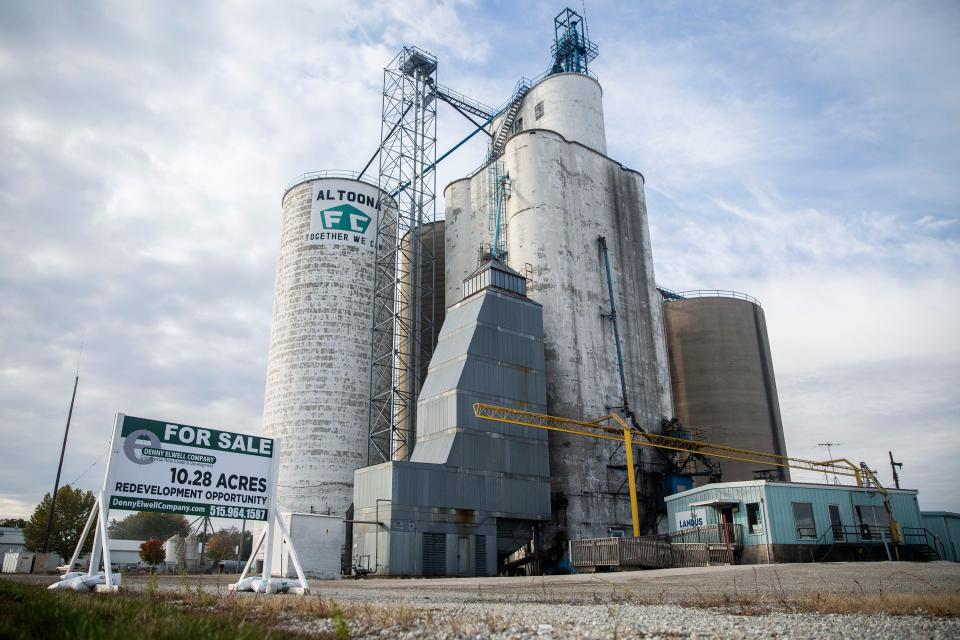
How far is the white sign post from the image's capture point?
14.0 metres

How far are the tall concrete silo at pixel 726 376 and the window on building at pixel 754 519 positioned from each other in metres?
20.0

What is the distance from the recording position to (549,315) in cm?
4138

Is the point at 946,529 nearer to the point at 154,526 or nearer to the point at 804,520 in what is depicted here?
the point at 804,520

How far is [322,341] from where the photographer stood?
1756 inches

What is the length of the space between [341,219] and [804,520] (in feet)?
114

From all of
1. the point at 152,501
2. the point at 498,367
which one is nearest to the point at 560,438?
the point at 498,367

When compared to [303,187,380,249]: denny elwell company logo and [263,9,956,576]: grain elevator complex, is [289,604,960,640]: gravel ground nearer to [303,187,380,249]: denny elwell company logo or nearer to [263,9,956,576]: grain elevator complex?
[263,9,956,576]: grain elevator complex

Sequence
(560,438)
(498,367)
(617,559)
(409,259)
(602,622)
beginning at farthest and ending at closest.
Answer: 1. (409,259)
2. (560,438)
3. (498,367)
4. (617,559)
5. (602,622)

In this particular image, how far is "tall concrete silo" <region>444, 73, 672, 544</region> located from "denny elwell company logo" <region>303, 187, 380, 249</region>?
6.71 m

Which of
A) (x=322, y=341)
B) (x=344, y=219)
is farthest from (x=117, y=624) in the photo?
(x=344, y=219)

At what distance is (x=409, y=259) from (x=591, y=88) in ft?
66.7

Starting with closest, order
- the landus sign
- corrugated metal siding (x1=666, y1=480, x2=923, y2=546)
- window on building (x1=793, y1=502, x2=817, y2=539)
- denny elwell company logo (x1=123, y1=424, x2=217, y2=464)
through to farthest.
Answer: the landus sign < denny elwell company logo (x1=123, y1=424, x2=217, y2=464) < corrugated metal siding (x1=666, y1=480, x2=923, y2=546) < window on building (x1=793, y1=502, x2=817, y2=539)

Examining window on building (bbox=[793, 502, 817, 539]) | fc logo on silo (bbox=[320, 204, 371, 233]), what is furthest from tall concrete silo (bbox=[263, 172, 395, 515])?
window on building (bbox=[793, 502, 817, 539])

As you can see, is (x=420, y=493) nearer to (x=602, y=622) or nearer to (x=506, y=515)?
(x=506, y=515)
